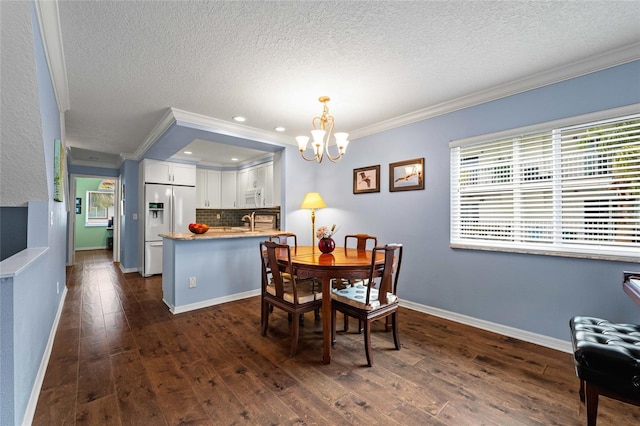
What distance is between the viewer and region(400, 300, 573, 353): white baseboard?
95.0 inches

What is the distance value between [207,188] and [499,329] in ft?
19.9

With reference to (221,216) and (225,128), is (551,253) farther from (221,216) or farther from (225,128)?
(221,216)

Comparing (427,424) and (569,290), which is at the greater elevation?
(569,290)

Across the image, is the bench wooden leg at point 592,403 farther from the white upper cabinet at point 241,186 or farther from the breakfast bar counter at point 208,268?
the white upper cabinet at point 241,186

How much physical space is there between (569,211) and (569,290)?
67 cm

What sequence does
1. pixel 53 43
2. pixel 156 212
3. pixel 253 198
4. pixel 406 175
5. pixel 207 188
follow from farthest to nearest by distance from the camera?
1. pixel 207 188
2. pixel 253 198
3. pixel 156 212
4. pixel 406 175
5. pixel 53 43

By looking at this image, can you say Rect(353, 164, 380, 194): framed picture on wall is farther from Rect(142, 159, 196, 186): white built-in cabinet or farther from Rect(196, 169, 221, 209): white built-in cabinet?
Rect(196, 169, 221, 209): white built-in cabinet

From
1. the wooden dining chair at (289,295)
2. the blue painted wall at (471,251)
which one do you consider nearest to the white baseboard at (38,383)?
the wooden dining chair at (289,295)

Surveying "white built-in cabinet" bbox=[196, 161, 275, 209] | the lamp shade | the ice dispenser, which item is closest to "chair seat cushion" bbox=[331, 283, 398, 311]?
the lamp shade

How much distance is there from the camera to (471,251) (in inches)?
117

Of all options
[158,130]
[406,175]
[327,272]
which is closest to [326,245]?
[327,272]

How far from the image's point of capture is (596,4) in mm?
1692

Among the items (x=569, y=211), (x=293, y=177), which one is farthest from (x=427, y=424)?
(x=293, y=177)

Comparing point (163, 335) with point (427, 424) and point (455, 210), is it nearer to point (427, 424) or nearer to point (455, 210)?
point (427, 424)
